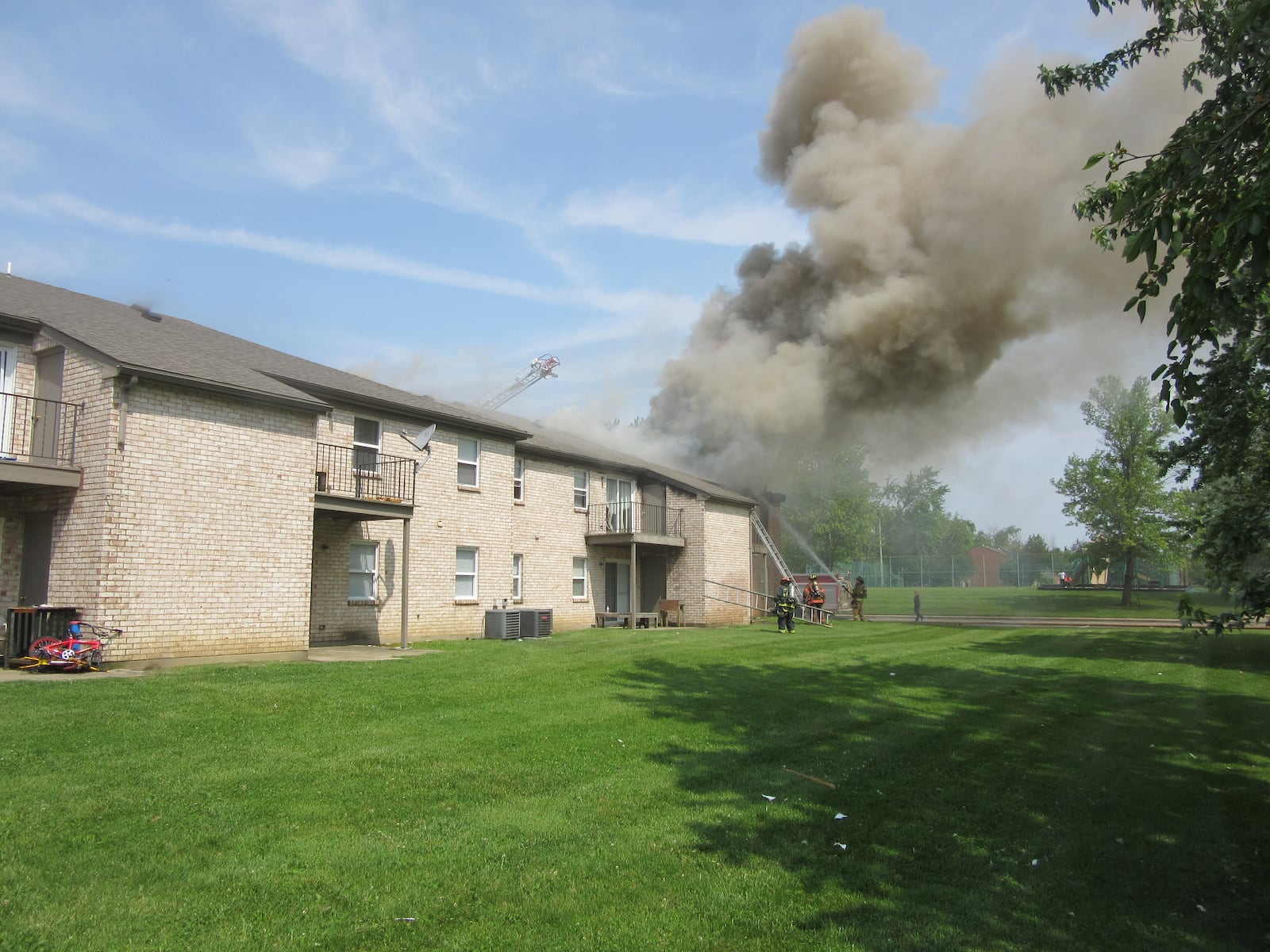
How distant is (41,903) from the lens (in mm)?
3883

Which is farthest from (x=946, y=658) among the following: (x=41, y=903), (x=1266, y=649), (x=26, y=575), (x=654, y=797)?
(x=26, y=575)

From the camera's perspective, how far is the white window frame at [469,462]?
19500 millimetres

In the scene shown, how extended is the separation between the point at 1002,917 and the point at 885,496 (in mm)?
80586

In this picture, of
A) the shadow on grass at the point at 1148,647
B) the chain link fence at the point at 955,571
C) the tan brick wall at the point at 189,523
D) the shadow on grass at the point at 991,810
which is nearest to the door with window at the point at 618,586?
the shadow on grass at the point at 1148,647

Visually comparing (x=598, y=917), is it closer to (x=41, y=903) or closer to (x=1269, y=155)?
(x=41, y=903)

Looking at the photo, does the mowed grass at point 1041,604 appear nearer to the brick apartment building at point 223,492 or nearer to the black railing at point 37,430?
the brick apartment building at point 223,492

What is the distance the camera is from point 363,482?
55.6 feet

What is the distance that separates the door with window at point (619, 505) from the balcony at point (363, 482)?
7.66 m

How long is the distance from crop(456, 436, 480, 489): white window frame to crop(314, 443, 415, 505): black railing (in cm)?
168

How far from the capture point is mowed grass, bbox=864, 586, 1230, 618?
34.2 m

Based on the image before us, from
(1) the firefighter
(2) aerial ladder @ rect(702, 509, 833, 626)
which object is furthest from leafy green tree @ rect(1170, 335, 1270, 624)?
(2) aerial ladder @ rect(702, 509, 833, 626)

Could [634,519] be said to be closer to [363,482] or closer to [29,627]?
[363,482]

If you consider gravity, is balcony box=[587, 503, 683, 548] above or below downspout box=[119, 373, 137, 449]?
below

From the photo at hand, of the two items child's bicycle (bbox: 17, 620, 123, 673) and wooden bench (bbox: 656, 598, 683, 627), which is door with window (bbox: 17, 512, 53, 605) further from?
wooden bench (bbox: 656, 598, 683, 627)
